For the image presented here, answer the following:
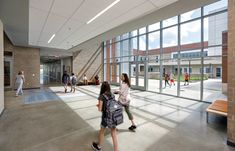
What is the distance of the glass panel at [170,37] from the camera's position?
693cm

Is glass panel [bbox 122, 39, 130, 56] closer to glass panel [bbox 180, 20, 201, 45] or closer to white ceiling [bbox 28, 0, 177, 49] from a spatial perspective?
glass panel [bbox 180, 20, 201, 45]

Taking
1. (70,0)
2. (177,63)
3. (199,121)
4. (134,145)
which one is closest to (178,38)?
(177,63)

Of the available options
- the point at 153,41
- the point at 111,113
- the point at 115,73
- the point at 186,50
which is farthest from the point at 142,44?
the point at 111,113

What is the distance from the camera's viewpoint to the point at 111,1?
10.2 feet

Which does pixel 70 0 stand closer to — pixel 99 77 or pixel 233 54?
pixel 233 54

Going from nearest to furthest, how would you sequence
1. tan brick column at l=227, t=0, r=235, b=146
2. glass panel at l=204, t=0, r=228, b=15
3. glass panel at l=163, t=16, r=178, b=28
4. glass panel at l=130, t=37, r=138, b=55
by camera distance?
tan brick column at l=227, t=0, r=235, b=146 → glass panel at l=204, t=0, r=228, b=15 → glass panel at l=163, t=16, r=178, b=28 → glass panel at l=130, t=37, r=138, b=55

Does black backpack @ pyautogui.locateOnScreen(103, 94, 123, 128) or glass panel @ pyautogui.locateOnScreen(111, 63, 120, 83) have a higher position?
glass panel @ pyautogui.locateOnScreen(111, 63, 120, 83)

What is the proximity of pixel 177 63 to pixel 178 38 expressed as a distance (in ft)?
4.53

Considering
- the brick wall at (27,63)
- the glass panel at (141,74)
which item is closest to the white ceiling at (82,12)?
the glass panel at (141,74)

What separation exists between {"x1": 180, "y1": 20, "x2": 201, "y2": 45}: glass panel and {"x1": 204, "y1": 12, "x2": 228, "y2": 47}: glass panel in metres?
0.28

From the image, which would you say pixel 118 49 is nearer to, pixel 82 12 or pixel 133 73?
pixel 133 73

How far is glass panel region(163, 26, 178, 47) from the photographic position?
273 inches

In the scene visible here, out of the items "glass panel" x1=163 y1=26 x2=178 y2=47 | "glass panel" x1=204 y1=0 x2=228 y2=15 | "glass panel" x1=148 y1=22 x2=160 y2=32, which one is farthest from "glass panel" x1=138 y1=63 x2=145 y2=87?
"glass panel" x1=204 y1=0 x2=228 y2=15

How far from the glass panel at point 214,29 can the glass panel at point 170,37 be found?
143 cm
